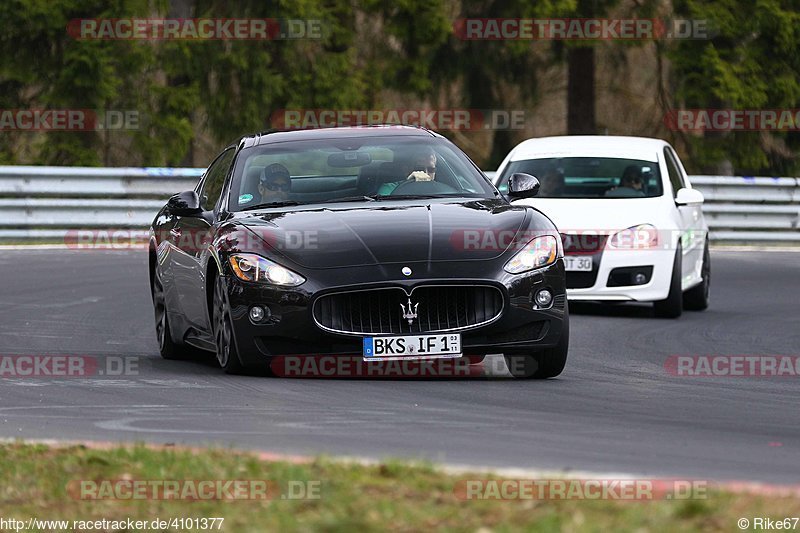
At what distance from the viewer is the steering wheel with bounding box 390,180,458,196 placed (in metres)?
10.8

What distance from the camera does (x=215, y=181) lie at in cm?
1174

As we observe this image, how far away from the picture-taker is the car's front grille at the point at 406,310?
9.59m

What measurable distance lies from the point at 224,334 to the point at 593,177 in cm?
701

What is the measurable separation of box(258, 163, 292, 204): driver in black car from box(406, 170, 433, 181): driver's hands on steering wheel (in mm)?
764

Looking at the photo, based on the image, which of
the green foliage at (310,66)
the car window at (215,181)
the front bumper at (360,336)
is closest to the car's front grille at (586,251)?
the car window at (215,181)

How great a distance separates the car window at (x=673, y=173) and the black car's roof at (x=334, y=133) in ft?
16.9

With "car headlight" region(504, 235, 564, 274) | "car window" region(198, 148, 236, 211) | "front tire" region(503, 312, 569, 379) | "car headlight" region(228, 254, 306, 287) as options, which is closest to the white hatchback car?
"car window" region(198, 148, 236, 211)

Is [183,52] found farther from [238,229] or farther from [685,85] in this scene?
[238,229]

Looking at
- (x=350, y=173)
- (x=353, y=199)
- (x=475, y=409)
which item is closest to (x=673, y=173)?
(x=350, y=173)

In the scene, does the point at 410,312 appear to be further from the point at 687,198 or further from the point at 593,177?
the point at 593,177

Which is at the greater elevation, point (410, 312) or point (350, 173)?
point (350, 173)

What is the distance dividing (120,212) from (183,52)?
8.12 metres

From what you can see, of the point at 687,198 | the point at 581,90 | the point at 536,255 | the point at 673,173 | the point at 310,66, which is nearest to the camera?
the point at 536,255

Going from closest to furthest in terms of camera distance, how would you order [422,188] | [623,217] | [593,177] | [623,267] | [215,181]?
[422,188] < [215,181] < [623,267] < [623,217] < [593,177]
